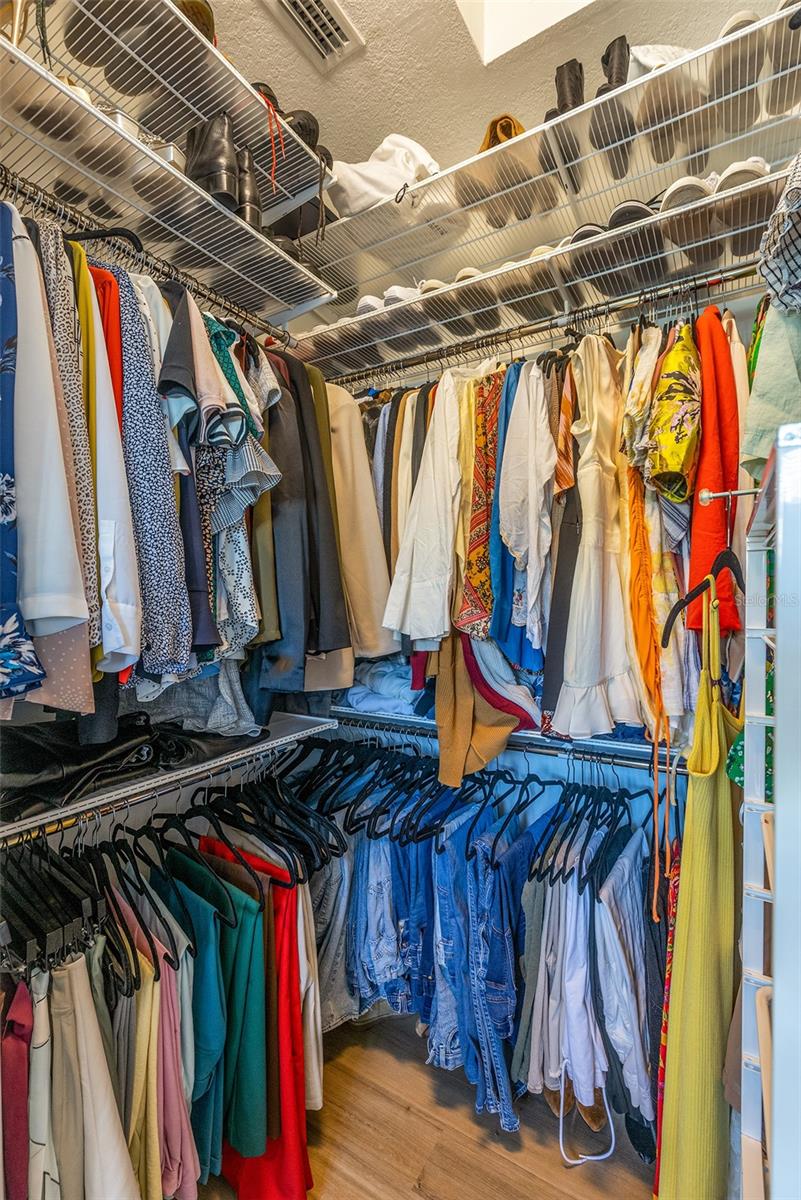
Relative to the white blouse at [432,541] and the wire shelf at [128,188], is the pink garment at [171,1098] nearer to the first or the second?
the white blouse at [432,541]

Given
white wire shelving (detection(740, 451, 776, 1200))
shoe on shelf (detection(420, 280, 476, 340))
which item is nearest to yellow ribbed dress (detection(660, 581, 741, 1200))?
white wire shelving (detection(740, 451, 776, 1200))

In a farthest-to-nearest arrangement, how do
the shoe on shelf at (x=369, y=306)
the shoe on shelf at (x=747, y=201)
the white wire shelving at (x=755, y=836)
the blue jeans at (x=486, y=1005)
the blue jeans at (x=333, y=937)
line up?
the shoe on shelf at (x=369, y=306) → the blue jeans at (x=333, y=937) → the blue jeans at (x=486, y=1005) → the shoe on shelf at (x=747, y=201) → the white wire shelving at (x=755, y=836)

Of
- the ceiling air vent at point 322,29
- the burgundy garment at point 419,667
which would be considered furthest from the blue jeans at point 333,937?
the ceiling air vent at point 322,29

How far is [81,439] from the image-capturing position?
883mm

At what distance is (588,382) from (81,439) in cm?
103

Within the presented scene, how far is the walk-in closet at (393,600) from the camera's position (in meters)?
0.89

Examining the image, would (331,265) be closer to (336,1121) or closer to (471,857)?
(471,857)

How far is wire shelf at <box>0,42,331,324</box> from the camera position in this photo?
102 cm

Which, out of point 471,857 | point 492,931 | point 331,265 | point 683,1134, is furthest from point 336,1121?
point 331,265

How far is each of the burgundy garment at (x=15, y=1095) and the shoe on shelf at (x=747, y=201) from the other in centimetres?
197

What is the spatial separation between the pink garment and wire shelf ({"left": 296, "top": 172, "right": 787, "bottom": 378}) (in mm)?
1661

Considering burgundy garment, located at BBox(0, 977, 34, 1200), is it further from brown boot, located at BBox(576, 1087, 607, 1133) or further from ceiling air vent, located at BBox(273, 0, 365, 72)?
ceiling air vent, located at BBox(273, 0, 365, 72)

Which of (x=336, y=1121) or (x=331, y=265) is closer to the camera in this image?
(x=336, y=1121)

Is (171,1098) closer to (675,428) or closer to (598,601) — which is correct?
(598,601)
